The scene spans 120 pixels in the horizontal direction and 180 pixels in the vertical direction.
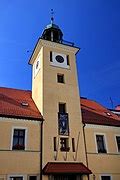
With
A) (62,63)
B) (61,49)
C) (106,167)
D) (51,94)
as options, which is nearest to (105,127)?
(106,167)

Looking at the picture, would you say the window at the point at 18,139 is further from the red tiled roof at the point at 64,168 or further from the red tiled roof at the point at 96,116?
the red tiled roof at the point at 96,116

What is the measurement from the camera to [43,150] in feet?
59.7

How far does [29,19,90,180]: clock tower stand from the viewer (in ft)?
59.9

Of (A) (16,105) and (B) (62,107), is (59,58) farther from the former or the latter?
(A) (16,105)

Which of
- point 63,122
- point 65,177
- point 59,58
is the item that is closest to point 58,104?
point 63,122

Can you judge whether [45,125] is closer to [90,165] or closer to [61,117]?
[61,117]

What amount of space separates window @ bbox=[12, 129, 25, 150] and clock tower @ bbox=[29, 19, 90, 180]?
174 cm

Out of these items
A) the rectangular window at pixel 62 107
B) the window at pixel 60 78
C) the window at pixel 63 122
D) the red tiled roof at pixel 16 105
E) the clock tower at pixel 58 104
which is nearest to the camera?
the clock tower at pixel 58 104

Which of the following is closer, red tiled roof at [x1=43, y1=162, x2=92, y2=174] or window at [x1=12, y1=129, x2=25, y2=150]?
red tiled roof at [x1=43, y1=162, x2=92, y2=174]

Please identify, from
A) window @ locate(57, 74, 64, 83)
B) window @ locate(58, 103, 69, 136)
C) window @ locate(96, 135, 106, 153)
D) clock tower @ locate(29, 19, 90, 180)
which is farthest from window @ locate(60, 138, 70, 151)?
window @ locate(57, 74, 64, 83)

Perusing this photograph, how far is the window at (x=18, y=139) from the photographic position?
17750 millimetres

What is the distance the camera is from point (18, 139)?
18203mm

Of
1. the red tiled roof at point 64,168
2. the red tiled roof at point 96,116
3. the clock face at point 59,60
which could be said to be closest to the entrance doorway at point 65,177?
the red tiled roof at point 64,168

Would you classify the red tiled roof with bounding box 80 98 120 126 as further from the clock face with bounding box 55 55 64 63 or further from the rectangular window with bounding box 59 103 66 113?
the clock face with bounding box 55 55 64 63
